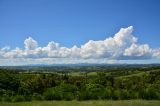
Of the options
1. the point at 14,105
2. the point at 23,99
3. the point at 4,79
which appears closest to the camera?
the point at 14,105

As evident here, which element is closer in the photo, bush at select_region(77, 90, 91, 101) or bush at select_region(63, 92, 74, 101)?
bush at select_region(63, 92, 74, 101)

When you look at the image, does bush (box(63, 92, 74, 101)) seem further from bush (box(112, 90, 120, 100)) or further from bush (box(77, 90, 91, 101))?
bush (box(112, 90, 120, 100))

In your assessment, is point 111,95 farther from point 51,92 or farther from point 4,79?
point 4,79

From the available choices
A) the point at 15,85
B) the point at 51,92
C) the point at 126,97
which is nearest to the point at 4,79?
the point at 15,85

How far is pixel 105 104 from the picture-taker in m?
20.7

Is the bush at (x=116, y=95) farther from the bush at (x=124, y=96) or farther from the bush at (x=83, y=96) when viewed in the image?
the bush at (x=83, y=96)

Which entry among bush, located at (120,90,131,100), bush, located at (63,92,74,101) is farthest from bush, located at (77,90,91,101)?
bush, located at (120,90,131,100)

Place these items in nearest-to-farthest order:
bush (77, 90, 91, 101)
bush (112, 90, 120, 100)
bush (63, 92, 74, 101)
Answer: bush (63, 92, 74, 101) → bush (77, 90, 91, 101) → bush (112, 90, 120, 100)

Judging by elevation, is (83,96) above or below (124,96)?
above

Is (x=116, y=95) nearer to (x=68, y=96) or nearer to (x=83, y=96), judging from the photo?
(x=83, y=96)

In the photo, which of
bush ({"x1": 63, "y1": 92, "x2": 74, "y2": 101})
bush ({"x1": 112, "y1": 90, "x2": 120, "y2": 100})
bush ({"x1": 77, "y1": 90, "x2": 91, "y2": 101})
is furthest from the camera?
bush ({"x1": 112, "y1": 90, "x2": 120, "y2": 100})

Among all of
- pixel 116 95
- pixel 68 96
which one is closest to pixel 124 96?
pixel 116 95

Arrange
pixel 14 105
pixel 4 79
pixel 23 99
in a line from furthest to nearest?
pixel 4 79, pixel 23 99, pixel 14 105

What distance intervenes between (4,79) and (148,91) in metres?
25.9
